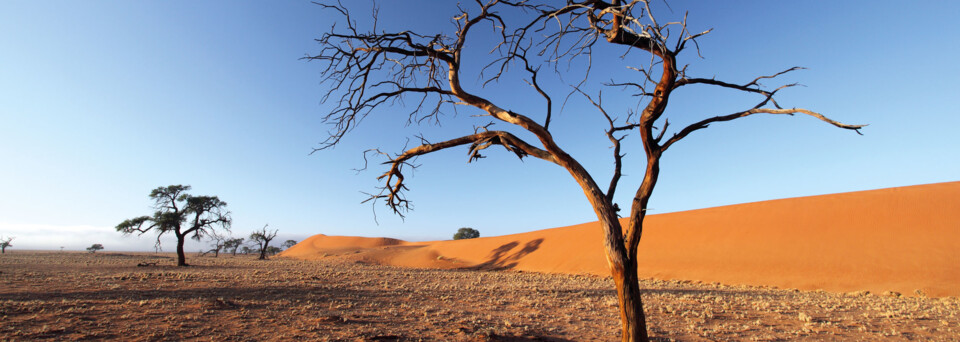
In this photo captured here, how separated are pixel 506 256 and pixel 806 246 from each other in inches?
849

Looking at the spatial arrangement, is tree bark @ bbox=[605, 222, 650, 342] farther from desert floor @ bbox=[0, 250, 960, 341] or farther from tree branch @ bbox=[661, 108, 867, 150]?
desert floor @ bbox=[0, 250, 960, 341]

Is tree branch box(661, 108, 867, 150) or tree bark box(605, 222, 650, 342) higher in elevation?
tree branch box(661, 108, 867, 150)

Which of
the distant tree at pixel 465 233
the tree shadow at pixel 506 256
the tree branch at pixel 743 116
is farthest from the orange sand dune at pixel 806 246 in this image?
the distant tree at pixel 465 233

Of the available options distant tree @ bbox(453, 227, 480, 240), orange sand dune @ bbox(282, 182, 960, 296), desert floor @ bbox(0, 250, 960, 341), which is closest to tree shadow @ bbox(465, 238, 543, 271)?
orange sand dune @ bbox(282, 182, 960, 296)

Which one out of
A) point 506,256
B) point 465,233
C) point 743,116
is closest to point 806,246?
point 506,256

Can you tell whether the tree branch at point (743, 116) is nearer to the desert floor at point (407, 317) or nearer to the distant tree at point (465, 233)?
the desert floor at point (407, 317)

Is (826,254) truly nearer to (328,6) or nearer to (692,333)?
(692,333)

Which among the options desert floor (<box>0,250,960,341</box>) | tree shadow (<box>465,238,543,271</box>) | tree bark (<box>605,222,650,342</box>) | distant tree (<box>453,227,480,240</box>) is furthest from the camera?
distant tree (<box>453,227,480,240</box>)

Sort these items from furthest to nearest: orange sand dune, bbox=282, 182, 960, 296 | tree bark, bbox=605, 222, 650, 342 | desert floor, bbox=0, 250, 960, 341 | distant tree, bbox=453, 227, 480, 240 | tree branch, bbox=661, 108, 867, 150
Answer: distant tree, bbox=453, 227, 480, 240 < orange sand dune, bbox=282, 182, 960, 296 < desert floor, bbox=0, 250, 960, 341 < tree bark, bbox=605, 222, 650, 342 < tree branch, bbox=661, 108, 867, 150

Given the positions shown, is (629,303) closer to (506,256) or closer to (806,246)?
(806,246)

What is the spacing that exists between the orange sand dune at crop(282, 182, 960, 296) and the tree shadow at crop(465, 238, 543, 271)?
0.24 m

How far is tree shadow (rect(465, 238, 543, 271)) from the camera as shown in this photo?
31.5 m

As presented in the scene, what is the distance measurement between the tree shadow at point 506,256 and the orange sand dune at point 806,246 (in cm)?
24

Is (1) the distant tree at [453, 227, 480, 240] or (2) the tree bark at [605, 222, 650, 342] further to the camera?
(1) the distant tree at [453, 227, 480, 240]
